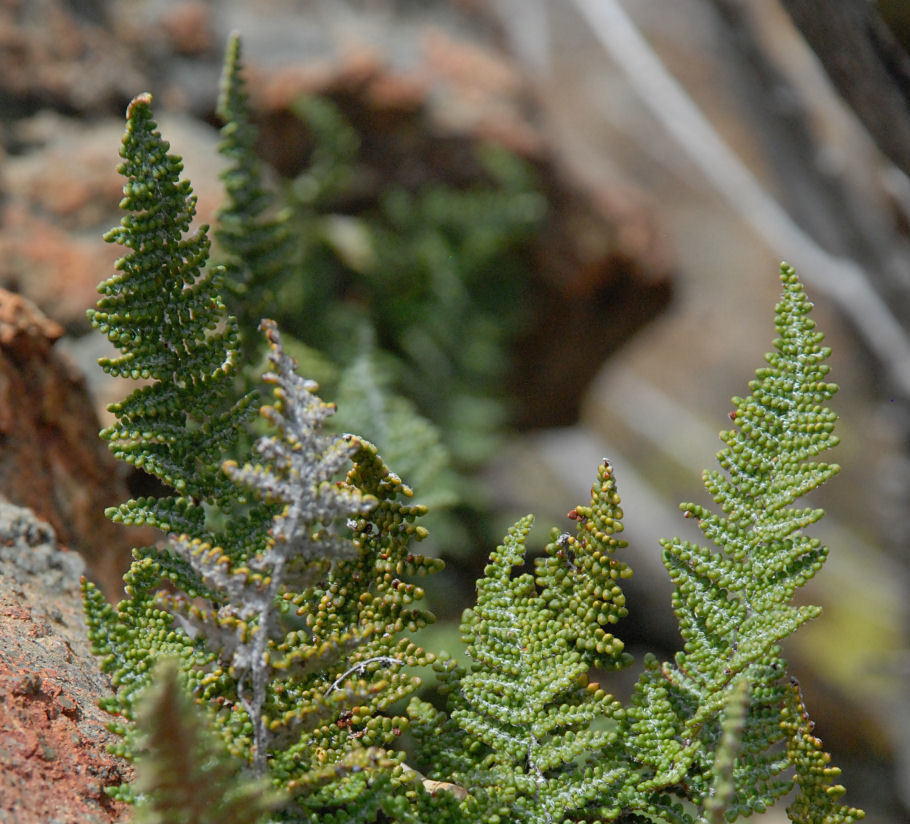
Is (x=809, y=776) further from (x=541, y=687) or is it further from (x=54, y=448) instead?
(x=54, y=448)

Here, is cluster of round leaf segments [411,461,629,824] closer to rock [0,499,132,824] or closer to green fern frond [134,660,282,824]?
green fern frond [134,660,282,824]

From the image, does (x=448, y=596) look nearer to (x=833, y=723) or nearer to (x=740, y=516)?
(x=740, y=516)

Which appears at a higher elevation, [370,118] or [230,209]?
[370,118]

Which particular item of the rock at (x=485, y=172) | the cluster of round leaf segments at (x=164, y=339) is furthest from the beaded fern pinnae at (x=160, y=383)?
the rock at (x=485, y=172)

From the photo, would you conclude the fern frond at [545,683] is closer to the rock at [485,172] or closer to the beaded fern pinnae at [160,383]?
the beaded fern pinnae at [160,383]

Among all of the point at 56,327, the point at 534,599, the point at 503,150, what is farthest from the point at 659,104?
the point at 534,599

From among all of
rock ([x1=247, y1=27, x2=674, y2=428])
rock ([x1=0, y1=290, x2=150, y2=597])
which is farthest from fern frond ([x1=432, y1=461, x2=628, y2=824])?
rock ([x1=247, y1=27, x2=674, y2=428])

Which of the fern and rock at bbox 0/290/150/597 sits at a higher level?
rock at bbox 0/290/150/597
